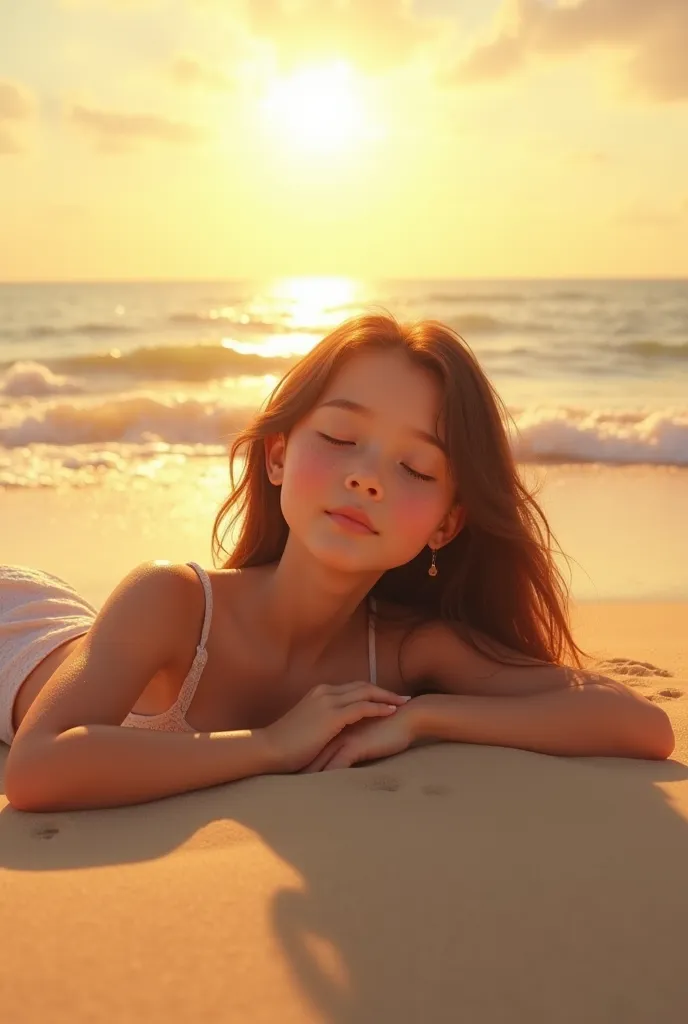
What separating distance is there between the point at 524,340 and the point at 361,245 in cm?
2969

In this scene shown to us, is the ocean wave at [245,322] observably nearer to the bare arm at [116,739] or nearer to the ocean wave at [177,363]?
the ocean wave at [177,363]

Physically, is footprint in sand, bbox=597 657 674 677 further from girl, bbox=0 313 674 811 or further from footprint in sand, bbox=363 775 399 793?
footprint in sand, bbox=363 775 399 793

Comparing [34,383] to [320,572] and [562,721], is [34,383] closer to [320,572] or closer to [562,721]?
[320,572]

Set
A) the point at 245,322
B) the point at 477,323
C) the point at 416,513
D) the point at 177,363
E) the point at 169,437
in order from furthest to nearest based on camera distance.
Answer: the point at 245,322 < the point at 477,323 < the point at 177,363 < the point at 169,437 < the point at 416,513

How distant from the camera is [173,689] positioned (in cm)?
312

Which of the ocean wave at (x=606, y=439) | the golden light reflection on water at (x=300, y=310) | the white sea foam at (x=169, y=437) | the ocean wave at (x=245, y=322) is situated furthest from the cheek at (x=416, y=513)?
the ocean wave at (x=245, y=322)

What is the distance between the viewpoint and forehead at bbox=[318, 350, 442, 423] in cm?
301

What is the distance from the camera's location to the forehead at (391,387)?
3.01 meters

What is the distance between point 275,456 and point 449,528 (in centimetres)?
55

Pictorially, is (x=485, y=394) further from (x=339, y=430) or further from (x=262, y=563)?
(x=262, y=563)

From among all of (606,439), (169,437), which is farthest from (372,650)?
(169,437)

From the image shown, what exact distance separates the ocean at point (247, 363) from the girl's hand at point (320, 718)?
3.69ft

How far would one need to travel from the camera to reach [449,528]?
10.8 ft

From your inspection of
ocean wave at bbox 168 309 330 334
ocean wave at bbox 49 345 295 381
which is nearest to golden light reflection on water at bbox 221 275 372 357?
ocean wave at bbox 168 309 330 334
